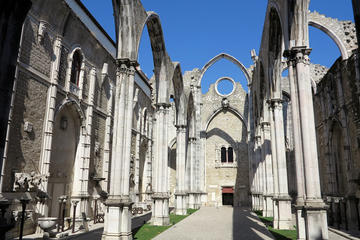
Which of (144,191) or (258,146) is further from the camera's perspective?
(144,191)

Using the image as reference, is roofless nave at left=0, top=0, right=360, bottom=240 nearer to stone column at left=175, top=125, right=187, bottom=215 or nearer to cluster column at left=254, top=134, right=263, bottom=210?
stone column at left=175, top=125, right=187, bottom=215

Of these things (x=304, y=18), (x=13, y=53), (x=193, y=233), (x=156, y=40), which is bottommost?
(x=193, y=233)

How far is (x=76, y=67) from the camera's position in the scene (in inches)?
595

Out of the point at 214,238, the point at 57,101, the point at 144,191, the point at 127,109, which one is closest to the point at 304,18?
the point at 127,109

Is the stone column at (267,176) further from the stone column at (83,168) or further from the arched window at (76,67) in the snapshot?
the arched window at (76,67)

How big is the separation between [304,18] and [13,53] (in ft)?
28.9

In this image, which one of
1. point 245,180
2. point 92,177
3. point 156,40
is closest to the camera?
point 156,40

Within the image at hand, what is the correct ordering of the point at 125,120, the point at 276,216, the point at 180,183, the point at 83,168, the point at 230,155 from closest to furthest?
1. the point at 125,120
2. the point at 276,216
3. the point at 83,168
4. the point at 180,183
5. the point at 230,155

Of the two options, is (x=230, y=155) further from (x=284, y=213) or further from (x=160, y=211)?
(x=160, y=211)

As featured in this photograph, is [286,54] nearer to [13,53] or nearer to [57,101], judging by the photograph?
[13,53]

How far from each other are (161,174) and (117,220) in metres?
5.56

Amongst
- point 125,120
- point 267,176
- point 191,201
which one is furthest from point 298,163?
point 191,201

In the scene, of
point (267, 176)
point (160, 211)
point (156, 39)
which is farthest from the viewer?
point (267, 176)

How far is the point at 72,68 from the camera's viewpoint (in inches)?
583
